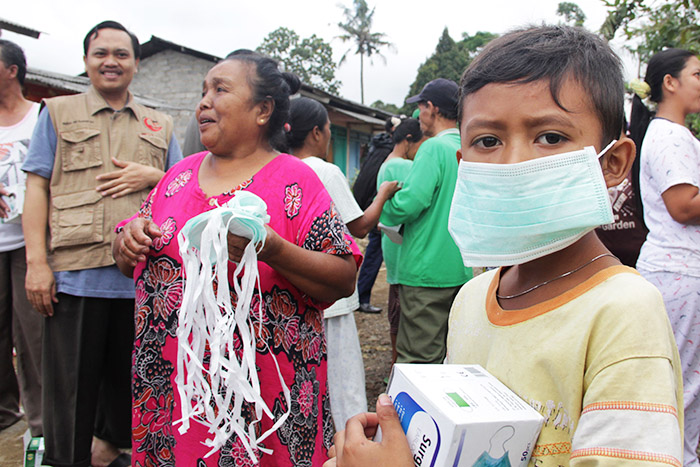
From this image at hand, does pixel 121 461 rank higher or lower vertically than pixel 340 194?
lower

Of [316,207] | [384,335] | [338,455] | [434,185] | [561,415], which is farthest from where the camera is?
[384,335]

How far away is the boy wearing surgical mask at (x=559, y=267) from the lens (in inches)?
29.9

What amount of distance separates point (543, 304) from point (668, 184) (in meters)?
1.67

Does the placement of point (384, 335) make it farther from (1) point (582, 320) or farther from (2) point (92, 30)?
(1) point (582, 320)

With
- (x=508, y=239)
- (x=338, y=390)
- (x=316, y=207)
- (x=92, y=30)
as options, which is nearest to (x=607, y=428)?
(x=508, y=239)

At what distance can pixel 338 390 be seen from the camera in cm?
→ 262

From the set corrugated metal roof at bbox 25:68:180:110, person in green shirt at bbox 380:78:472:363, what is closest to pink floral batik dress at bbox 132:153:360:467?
person in green shirt at bbox 380:78:472:363

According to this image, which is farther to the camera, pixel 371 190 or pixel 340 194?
pixel 371 190

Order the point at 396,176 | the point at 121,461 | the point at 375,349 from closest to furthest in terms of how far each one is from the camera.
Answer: the point at 121,461
the point at 396,176
the point at 375,349

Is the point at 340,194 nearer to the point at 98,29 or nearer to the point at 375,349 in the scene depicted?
the point at 98,29

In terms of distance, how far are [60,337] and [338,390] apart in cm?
138

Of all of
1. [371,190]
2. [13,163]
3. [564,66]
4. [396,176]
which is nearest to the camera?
[564,66]

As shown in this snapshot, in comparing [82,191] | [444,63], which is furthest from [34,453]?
[444,63]

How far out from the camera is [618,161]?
0.99 m
